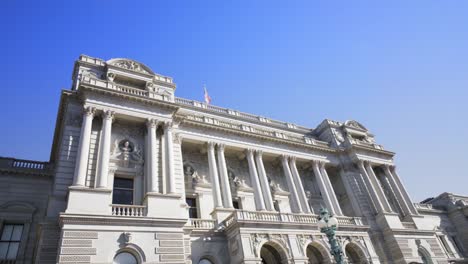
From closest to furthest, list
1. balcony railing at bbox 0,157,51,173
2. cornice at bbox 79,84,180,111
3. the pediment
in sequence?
cornice at bbox 79,84,180,111 < balcony railing at bbox 0,157,51,173 < the pediment

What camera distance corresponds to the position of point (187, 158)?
2688 cm

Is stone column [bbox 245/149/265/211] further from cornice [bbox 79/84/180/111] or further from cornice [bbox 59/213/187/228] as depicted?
cornice [bbox 59/213/187/228]

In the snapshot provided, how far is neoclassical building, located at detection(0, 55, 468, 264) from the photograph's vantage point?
1684 centimetres

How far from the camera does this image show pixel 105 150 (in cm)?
1941

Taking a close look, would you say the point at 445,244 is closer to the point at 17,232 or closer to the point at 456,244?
the point at 456,244

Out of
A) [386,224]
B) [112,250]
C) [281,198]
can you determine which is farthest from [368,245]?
[112,250]

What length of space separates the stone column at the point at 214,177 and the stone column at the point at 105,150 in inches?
337

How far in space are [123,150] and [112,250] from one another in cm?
770

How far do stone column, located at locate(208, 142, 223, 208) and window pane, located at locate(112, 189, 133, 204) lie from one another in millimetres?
6615

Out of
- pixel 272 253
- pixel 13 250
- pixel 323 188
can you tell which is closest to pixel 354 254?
pixel 323 188

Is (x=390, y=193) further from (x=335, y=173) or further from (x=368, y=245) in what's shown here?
(x=368, y=245)

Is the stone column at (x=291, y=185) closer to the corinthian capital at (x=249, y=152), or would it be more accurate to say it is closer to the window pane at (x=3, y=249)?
the corinthian capital at (x=249, y=152)

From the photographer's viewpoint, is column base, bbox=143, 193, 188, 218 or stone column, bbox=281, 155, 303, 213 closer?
column base, bbox=143, 193, 188, 218

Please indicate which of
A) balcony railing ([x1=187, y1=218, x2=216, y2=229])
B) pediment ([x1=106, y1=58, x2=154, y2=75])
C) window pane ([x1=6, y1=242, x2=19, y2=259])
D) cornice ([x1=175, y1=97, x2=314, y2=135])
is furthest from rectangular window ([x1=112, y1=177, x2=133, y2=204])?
cornice ([x1=175, y1=97, x2=314, y2=135])
